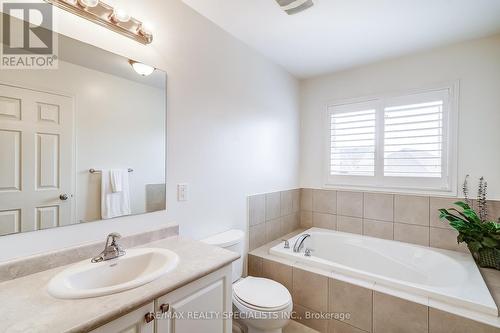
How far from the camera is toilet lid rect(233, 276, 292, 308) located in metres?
1.57

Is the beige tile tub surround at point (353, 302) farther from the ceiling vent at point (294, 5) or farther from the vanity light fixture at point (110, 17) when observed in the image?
the vanity light fixture at point (110, 17)

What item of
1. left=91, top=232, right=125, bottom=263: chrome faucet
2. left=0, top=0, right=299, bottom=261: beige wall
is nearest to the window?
left=0, top=0, right=299, bottom=261: beige wall

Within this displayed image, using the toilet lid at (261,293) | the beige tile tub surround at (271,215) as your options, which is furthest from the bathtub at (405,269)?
the toilet lid at (261,293)

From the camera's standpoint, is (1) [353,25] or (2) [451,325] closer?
(2) [451,325]

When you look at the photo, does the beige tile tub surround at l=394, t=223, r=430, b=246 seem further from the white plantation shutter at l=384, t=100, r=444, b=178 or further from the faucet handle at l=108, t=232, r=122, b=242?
the faucet handle at l=108, t=232, r=122, b=242

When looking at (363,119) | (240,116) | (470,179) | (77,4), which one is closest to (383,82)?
(363,119)

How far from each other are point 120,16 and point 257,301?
191cm

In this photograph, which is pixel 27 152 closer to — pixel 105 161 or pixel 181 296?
pixel 105 161

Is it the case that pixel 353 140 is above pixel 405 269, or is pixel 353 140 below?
above

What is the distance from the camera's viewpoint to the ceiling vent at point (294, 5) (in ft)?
5.13

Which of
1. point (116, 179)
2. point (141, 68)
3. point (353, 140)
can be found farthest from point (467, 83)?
point (116, 179)

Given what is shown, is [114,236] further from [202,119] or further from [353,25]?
[353,25]

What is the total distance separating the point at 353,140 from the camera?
2.76 meters

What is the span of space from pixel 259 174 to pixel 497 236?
1.97 metres
